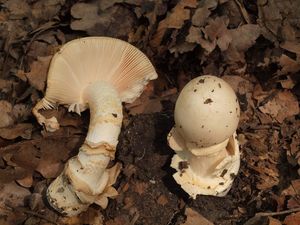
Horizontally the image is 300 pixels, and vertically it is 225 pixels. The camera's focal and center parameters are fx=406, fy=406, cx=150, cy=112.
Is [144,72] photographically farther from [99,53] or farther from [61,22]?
[61,22]

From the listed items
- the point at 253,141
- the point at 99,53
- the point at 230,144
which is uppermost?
the point at 99,53

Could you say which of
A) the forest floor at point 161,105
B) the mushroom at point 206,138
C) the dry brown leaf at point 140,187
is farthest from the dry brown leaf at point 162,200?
the mushroom at point 206,138

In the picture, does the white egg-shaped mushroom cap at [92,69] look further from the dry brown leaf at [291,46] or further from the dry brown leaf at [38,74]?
the dry brown leaf at [291,46]

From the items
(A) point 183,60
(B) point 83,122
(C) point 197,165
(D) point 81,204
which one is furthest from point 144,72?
(D) point 81,204

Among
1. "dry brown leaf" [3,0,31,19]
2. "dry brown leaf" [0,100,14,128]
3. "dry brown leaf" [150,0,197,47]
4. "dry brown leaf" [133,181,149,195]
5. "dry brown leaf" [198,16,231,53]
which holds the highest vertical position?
"dry brown leaf" [3,0,31,19]

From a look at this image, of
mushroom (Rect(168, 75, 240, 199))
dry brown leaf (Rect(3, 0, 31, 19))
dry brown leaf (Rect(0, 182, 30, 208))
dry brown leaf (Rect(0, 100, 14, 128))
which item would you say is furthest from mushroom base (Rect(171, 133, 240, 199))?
dry brown leaf (Rect(3, 0, 31, 19))

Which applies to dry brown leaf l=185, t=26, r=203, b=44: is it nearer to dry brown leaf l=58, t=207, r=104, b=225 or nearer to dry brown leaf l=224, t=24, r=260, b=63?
dry brown leaf l=224, t=24, r=260, b=63

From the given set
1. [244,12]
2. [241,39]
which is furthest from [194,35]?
[244,12]
